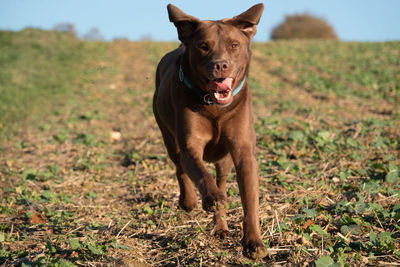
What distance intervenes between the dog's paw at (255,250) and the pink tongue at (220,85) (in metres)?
1.34

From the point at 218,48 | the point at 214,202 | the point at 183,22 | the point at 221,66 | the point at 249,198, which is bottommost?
the point at 249,198

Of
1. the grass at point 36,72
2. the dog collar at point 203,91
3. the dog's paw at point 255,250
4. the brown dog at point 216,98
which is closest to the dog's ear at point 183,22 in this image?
the brown dog at point 216,98

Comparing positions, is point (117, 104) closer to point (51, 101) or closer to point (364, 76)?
point (51, 101)

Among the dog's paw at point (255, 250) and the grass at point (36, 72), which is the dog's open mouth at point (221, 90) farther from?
the grass at point (36, 72)

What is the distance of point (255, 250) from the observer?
327cm

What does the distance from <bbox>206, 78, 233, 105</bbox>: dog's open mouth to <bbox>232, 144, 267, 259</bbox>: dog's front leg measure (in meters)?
0.46

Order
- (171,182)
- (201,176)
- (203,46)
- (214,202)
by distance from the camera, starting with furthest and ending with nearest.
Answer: (171,182) < (203,46) < (201,176) < (214,202)

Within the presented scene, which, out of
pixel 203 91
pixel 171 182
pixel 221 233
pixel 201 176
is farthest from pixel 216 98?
pixel 171 182

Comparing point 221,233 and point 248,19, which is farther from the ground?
point 248,19

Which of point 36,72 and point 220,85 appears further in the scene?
point 36,72

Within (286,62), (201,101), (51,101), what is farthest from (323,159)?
(286,62)

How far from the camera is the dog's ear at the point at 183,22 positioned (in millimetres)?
4113

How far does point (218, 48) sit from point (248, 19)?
0.44 meters

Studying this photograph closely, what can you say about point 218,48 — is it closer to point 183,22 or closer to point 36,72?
point 183,22
